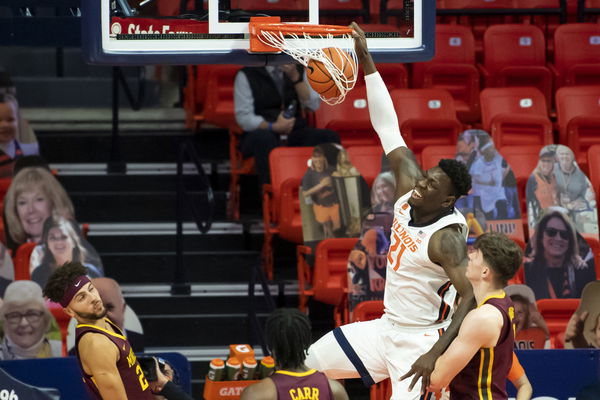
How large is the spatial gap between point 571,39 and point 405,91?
177cm

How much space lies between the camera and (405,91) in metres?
9.29

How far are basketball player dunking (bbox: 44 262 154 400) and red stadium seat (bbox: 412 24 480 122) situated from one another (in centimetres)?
487

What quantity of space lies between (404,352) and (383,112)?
3.99 ft

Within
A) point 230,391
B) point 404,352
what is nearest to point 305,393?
point 404,352

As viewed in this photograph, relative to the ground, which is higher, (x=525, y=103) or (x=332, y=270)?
(x=525, y=103)

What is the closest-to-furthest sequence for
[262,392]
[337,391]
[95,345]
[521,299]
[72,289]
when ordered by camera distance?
[262,392], [337,391], [95,345], [72,289], [521,299]

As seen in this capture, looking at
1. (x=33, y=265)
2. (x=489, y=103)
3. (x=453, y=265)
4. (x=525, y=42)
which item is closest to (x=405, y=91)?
(x=489, y=103)

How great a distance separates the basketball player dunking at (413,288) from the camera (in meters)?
5.77

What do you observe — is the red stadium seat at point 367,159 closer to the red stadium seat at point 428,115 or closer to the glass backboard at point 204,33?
the red stadium seat at point 428,115

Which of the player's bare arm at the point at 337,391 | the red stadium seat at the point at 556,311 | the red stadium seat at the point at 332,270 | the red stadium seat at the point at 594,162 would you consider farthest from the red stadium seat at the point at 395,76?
the player's bare arm at the point at 337,391

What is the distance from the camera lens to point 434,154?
28.0 ft

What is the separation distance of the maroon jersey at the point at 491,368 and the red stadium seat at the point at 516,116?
3.99 m

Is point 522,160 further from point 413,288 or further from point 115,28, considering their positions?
point 115,28

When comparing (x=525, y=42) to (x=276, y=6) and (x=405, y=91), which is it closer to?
(x=405, y=91)
